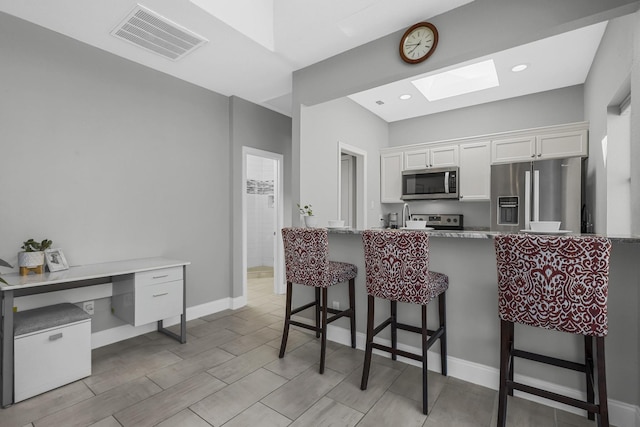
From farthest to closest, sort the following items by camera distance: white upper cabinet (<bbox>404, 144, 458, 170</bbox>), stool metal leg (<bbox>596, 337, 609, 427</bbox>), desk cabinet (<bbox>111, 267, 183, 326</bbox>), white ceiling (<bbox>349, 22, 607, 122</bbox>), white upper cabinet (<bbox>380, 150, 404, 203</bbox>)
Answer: white upper cabinet (<bbox>380, 150, 404, 203</bbox>)
white upper cabinet (<bbox>404, 144, 458, 170</bbox>)
white ceiling (<bbox>349, 22, 607, 122</bbox>)
desk cabinet (<bbox>111, 267, 183, 326</bbox>)
stool metal leg (<bbox>596, 337, 609, 427</bbox>)

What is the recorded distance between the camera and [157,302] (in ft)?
8.59

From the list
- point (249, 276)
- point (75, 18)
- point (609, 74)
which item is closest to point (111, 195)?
point (75, 18)

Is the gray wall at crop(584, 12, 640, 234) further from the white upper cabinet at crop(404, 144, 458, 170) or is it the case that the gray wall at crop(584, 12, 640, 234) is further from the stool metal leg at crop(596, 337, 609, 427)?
the white upper cabinet at crop(404, 144, 458, 170)

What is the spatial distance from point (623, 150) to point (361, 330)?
2.68m

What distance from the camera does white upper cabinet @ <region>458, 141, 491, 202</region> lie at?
13.8 feet

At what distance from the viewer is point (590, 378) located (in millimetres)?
1631

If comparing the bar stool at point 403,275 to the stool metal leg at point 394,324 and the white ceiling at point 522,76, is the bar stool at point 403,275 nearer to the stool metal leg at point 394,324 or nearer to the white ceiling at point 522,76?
the stool metal leg at point 394,324

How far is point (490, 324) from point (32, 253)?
3317 millimetres

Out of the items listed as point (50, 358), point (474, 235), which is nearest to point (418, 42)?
point (474, 235)

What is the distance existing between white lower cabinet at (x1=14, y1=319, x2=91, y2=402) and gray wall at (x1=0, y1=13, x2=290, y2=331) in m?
0.61

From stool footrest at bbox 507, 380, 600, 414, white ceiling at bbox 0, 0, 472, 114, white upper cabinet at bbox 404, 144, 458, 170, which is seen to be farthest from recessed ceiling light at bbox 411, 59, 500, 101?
stool footrest at bbox 507, 380, 600, 414

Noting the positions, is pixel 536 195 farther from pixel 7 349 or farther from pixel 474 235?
pixel 7 349

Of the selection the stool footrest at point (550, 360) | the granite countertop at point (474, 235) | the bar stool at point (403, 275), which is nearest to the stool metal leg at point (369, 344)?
the bar stool at point (403, 275)

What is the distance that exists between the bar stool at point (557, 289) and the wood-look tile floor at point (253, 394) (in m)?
0.41
